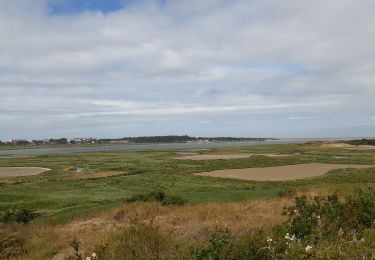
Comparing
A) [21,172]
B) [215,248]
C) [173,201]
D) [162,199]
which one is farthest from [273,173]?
[215,248]

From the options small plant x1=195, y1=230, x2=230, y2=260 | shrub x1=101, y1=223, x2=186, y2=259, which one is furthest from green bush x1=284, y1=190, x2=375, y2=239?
shrub x1=101, y1=223, x2=186, y2=259

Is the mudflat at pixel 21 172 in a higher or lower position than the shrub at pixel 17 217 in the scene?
lower

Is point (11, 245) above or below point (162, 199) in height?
above

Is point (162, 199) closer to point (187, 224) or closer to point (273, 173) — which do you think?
point (187, 224)

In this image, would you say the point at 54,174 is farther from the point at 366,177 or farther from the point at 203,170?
the point at 366,177

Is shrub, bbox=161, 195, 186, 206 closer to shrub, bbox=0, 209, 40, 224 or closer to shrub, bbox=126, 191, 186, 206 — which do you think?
shrub, bbox=126, 191, 186, 206

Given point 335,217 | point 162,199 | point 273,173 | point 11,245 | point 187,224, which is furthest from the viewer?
point 273,173

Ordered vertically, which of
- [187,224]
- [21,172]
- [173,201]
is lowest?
[21,172]

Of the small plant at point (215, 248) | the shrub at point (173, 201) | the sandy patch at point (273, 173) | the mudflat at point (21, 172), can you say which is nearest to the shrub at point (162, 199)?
the shrub at point (173, 201)

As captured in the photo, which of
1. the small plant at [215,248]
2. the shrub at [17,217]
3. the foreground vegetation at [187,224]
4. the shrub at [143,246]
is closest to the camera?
the small plant at [215,248]

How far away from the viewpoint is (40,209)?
82.8ft

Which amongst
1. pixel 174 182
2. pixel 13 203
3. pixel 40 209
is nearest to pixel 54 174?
pixel 174 182

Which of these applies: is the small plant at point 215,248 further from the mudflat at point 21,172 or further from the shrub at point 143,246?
the mudflat at point 21,172

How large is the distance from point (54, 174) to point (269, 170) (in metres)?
24.3
